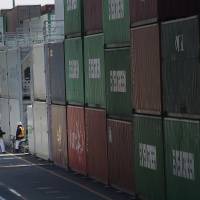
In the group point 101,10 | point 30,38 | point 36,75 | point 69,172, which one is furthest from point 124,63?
point 30,38

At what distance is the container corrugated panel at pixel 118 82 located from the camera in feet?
Answer: 81.3

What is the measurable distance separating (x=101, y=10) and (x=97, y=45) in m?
1.14

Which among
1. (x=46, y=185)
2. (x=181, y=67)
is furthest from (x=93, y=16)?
(x=181, y=67)

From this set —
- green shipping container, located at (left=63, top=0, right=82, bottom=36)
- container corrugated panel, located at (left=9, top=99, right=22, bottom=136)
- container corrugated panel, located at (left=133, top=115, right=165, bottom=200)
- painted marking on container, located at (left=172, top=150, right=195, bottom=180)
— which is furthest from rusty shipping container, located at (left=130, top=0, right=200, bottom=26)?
container corrugated panel, located at (left=9, top=99, right=22, bottom=136)

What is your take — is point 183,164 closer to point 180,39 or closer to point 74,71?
point 180,39

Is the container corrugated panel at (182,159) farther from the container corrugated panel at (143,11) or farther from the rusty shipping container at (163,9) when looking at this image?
the container corrugated panel at (143,11)

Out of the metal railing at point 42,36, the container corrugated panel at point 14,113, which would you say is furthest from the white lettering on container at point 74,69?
the container corrugated panel at point 14,113

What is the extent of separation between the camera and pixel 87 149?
29766 millimetres

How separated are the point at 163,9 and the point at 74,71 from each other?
390 inches

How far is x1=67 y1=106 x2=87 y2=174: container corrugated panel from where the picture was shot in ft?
99.7

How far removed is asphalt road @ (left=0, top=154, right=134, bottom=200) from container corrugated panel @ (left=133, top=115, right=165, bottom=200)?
1.29m

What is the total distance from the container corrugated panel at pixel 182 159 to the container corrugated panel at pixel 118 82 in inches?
141

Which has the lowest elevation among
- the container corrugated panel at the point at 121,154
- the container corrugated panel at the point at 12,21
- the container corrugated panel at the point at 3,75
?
the container corrugated panel at the point at 121,154

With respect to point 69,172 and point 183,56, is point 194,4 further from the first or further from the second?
point 69,172
